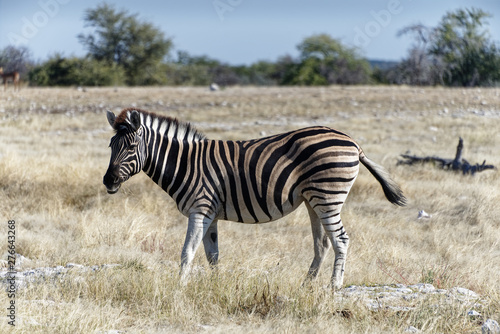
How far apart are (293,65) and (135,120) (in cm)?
4554

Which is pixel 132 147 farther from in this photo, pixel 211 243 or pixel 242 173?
pixel 211 243

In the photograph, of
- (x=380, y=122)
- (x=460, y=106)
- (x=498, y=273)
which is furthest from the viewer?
(x=460, y=106)

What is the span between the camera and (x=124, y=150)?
5.25 metres

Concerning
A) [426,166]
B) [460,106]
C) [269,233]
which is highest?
[460,106]

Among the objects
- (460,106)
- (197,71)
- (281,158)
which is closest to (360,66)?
(197,71)

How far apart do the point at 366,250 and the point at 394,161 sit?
5.96 metres

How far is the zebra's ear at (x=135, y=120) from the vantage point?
514 cm

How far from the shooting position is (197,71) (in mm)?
52500

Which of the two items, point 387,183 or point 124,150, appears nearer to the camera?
point 124,150

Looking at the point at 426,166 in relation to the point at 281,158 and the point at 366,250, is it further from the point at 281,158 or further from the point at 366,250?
the point at 281,158

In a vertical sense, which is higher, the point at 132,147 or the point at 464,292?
the point at 132,147

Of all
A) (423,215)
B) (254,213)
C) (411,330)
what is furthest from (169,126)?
(423,215)

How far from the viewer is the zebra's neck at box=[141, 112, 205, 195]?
5.45 m

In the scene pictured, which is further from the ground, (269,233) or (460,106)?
(460,106)
